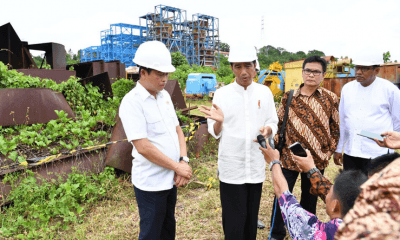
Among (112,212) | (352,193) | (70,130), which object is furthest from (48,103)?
(352,193)

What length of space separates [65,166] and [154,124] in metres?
2.22

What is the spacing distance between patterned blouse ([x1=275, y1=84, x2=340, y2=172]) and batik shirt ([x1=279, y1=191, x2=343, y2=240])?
1.25 metres

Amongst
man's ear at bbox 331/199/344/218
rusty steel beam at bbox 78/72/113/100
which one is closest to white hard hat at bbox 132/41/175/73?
A: man's ear at bbox 331/199/344/218

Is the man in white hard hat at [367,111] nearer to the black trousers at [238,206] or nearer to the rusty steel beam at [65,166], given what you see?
the black trousers at [238,206]

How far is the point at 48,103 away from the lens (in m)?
4.18

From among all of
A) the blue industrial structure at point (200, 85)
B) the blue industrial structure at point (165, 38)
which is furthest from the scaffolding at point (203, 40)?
the blue industrial structure at point (200, 85)

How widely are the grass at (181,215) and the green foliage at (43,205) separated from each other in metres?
0.16

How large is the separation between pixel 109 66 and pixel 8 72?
4644mm

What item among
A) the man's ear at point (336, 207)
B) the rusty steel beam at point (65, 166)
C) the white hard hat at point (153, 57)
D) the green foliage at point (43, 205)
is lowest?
the green foliage at point (43, 205)

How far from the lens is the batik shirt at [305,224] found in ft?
4.12

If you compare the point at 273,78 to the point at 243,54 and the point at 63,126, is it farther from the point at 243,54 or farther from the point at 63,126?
the point at 243,54

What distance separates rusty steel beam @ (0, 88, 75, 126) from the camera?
3.86 metres

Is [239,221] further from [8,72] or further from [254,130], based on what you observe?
[8,72]

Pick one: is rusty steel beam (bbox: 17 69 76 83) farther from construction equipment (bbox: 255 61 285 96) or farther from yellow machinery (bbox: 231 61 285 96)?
construction equipment (bbox: 255 61 285 96)
